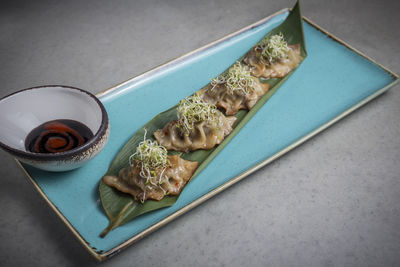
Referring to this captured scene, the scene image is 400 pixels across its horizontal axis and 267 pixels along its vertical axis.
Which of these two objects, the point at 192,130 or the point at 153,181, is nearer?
the point at 153,181

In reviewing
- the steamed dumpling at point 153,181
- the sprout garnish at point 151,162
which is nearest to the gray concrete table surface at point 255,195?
the steamed dumpling at point 153,181

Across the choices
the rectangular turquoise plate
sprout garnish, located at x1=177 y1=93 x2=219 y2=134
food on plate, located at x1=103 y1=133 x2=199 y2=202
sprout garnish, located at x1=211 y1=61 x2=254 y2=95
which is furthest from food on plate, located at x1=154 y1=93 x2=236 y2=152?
sprout garnish, located at x1=211 y1=61 x2=254 y2=95

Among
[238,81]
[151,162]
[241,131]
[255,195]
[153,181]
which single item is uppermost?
[238,81]

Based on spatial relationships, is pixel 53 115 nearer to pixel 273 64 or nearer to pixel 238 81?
pixel 238 81

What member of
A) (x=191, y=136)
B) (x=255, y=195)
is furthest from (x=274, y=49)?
(x=255, y=195)

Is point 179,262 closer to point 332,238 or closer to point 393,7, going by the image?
point 332,238

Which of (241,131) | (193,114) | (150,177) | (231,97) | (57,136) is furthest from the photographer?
(231,97)

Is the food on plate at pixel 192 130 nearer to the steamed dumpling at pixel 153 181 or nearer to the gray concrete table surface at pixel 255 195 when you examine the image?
the steamed dumpling at pixel 153 181

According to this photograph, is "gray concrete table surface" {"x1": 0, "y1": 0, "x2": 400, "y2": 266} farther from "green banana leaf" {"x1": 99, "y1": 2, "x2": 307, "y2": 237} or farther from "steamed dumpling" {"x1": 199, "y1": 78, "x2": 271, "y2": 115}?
"steamed dumpling" {"x1": 199, "y1": 78, "x2": 271, "y2": 115}
